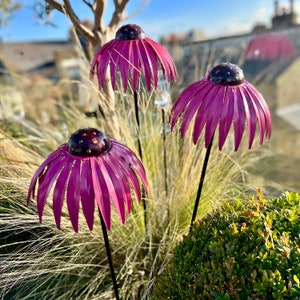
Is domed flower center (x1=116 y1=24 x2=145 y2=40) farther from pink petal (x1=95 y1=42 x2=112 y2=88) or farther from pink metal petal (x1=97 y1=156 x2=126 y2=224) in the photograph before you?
pink metal petal (x1=97 y1=156 x2=126 y2=224)

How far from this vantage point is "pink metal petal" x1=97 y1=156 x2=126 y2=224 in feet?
2.74

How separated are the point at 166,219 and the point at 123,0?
1.06 meters

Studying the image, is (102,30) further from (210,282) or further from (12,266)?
(210,282)

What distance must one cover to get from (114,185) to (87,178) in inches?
2.6

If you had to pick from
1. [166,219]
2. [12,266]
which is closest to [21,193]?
[12,266]

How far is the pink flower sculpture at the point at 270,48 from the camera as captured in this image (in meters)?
3.74

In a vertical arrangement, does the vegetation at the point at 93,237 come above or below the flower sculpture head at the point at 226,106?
below

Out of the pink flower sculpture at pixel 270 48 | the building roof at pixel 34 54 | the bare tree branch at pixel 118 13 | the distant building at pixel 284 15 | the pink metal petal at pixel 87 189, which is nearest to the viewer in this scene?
the pink metal petal at pixel 87 189

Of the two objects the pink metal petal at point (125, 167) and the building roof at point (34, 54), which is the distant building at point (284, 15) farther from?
the building roof at point (34, 54)

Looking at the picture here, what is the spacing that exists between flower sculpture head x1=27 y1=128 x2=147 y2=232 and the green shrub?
31cm

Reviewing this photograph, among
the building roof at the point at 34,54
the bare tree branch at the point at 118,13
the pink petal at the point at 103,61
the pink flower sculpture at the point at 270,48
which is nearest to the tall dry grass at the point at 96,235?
the pink petal at the point at 103,61

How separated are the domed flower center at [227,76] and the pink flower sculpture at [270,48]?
3.04m

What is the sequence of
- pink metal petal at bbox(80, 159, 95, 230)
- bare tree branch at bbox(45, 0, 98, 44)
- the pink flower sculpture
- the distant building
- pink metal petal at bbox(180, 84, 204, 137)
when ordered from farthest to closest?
the distant building → the pink flower sculpture → bare tree branch at bbox(45, 0, 98, 44) → pink metal petal at bbox(180, 84, 204, 137) → pink metal petal at bbox(80, 159, 95, 230)

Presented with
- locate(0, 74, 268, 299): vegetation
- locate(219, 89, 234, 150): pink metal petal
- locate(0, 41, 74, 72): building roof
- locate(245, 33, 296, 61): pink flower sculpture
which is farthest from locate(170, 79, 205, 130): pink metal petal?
locate(0, 41, 74, 72): building roof
